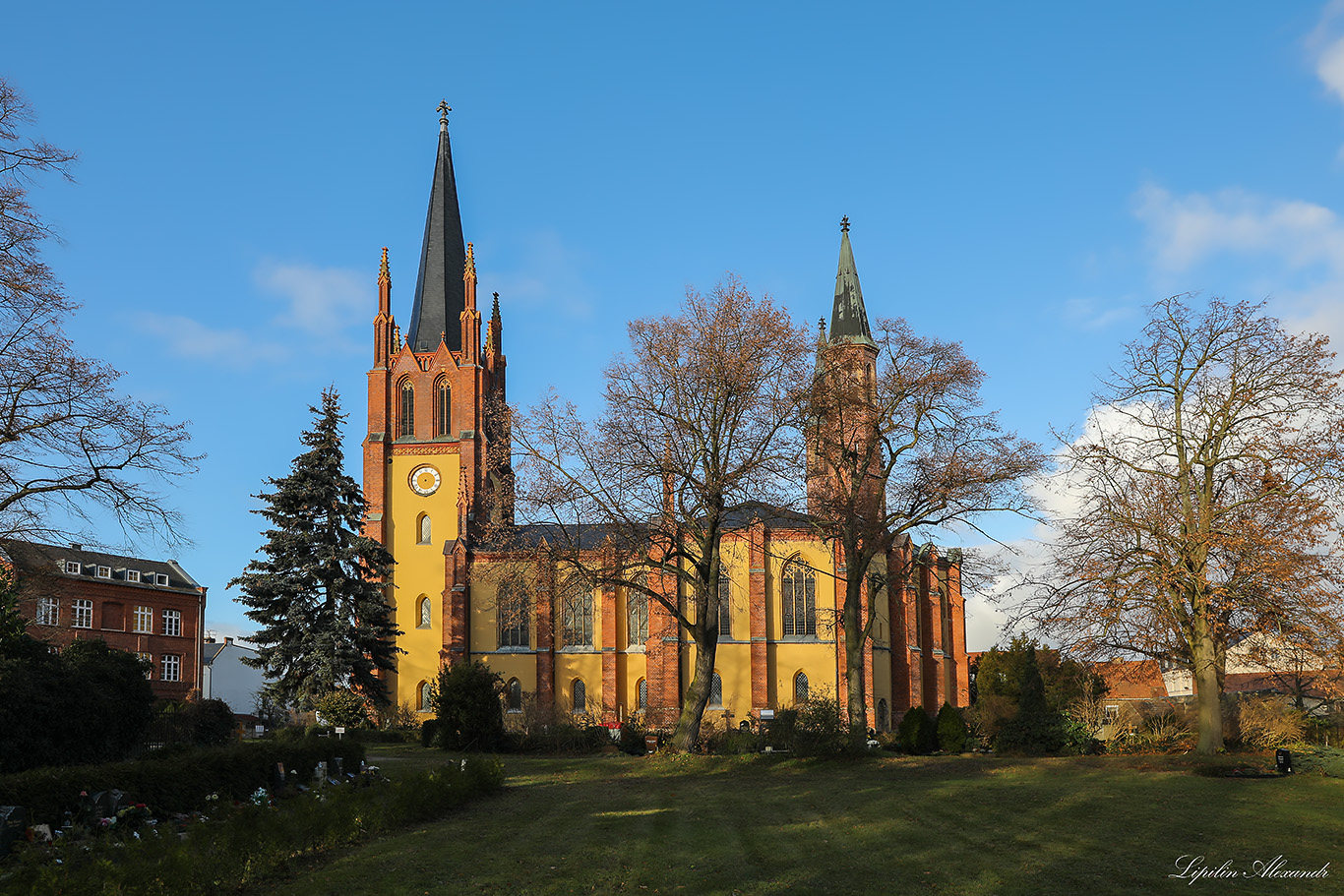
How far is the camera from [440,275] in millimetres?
55938

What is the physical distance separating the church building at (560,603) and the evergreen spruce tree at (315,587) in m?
7.35

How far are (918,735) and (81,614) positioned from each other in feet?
142

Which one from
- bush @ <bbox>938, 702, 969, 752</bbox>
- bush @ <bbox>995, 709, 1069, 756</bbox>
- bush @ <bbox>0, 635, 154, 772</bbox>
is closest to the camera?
bush @ <bbox>0, 635, 154, 772</bbox>

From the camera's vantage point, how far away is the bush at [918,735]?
29.8 m

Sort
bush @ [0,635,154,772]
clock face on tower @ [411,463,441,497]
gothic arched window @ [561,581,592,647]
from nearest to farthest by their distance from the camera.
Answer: bush @ [0,635,154,772], gothic arched window @ [561,581,592,647], clock face on tower @ [411,463,441,497]

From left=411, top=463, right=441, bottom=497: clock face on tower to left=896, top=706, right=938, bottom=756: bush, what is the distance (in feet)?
96.2

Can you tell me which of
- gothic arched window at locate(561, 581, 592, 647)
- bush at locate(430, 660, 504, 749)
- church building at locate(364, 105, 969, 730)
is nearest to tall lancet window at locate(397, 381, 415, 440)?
church building at locate(364, 105, 969, 730)

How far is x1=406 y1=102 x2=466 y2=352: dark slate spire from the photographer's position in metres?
55.2

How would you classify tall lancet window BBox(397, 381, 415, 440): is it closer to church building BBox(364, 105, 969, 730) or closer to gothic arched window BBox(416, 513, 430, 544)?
church building BBox(364, 105, 969, 730)

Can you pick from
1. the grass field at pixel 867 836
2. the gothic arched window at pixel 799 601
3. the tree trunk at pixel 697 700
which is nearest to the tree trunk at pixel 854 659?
the tree trunk at pixel 697 700

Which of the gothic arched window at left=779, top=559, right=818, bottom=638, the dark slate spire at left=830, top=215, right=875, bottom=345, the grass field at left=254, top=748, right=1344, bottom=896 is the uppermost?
the dark slate spire at left=830, top=215, right=875, bottom=345

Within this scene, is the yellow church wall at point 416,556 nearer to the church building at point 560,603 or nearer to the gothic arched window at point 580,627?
the church building at point 560,603

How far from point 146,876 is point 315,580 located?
98.2 ft

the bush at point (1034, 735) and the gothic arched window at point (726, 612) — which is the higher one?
the gothic arched window at point (726, 612)
